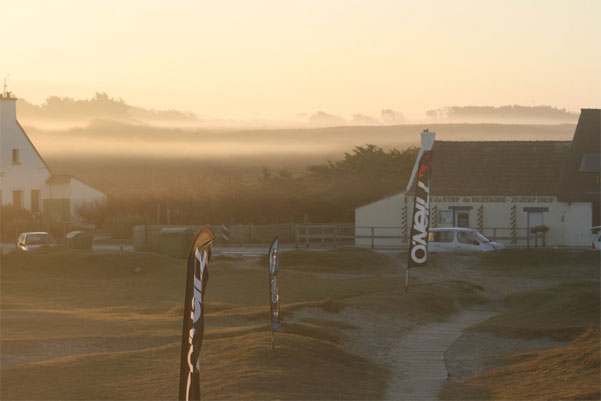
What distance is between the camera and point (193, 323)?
32.8 ft

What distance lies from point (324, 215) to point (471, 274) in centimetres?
2936

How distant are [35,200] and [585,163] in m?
36.4

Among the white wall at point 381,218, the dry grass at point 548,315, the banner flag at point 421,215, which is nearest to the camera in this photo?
the dry grass at point 548,315

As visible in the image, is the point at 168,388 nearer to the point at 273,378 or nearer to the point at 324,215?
the point at 273,378

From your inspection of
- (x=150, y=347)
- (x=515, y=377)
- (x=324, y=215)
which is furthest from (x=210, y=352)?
(x=324, y=215)

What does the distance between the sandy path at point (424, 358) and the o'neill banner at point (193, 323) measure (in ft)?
26.7

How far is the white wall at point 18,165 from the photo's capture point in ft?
227

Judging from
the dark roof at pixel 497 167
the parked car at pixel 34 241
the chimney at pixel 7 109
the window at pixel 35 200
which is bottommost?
the parked car at pixel 34 241

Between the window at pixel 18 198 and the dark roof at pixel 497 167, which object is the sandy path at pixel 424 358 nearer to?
the dark roof at pixel 497 167

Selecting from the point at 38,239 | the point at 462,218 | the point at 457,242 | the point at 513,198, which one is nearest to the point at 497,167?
the point at 513,198

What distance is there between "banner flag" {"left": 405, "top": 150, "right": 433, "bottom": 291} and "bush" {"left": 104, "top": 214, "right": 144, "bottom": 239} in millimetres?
34134

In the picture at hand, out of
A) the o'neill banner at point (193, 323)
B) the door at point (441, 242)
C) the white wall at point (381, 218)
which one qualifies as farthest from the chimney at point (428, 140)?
the o'neill banner at point (193, 323)

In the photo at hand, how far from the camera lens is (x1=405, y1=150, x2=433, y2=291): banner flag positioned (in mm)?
31797

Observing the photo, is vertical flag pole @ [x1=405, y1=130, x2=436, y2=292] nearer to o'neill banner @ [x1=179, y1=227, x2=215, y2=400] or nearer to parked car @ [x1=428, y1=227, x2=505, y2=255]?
parked car @ [x1=428, y1=227, x2=505, y2=255]
